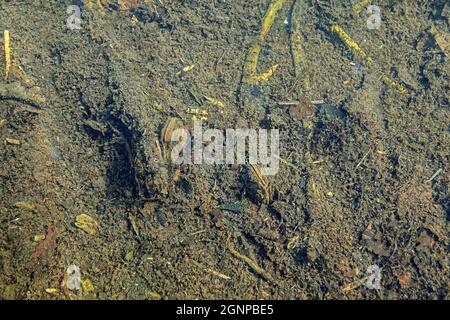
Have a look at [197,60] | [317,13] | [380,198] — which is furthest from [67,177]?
[317,13]

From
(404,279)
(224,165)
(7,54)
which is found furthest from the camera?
(7,54)

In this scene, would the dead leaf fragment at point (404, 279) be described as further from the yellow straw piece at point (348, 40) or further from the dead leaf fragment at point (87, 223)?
the dead leaf fragment at point (87, 223)

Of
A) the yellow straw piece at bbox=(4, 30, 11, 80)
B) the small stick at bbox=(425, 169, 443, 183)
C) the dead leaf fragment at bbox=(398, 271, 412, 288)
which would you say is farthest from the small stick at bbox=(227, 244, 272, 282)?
the yellow straw piece at bbox=(4, 30, 11, 80)

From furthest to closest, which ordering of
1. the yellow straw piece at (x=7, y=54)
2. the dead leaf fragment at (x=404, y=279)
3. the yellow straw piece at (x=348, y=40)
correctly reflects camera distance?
the yellow straw piece at (x=348, y=40), the yellow straw piece at (x=7, y=54), the dead leaf fragment at (x=404, y=279)

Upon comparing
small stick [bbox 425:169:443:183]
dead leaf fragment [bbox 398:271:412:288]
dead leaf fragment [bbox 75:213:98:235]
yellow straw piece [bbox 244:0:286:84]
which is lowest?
dead leaf fragment [bbox 75:213:98:235]

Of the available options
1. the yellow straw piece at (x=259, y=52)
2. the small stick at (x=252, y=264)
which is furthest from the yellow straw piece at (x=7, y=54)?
the small stick at (x=252, y=264)

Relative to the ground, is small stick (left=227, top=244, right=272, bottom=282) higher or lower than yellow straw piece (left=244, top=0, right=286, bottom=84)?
lower

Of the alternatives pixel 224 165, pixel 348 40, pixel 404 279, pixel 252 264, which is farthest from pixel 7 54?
pixel 404 279

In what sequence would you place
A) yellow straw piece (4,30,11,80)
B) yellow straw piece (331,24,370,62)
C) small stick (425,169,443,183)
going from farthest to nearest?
yellow straw piece (331,24,370,62), yellow straw piece (4,30,11,80), small stick (425,169,443,183)

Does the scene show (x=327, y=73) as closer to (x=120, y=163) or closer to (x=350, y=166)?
(x=350, y=166)

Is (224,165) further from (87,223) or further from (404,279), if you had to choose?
(404,279)

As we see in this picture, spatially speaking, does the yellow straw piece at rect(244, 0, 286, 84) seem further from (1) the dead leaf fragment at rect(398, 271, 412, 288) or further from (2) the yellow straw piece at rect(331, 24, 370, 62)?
(1) the dead leaf fragment at rect(398, 271, 412, 288)
